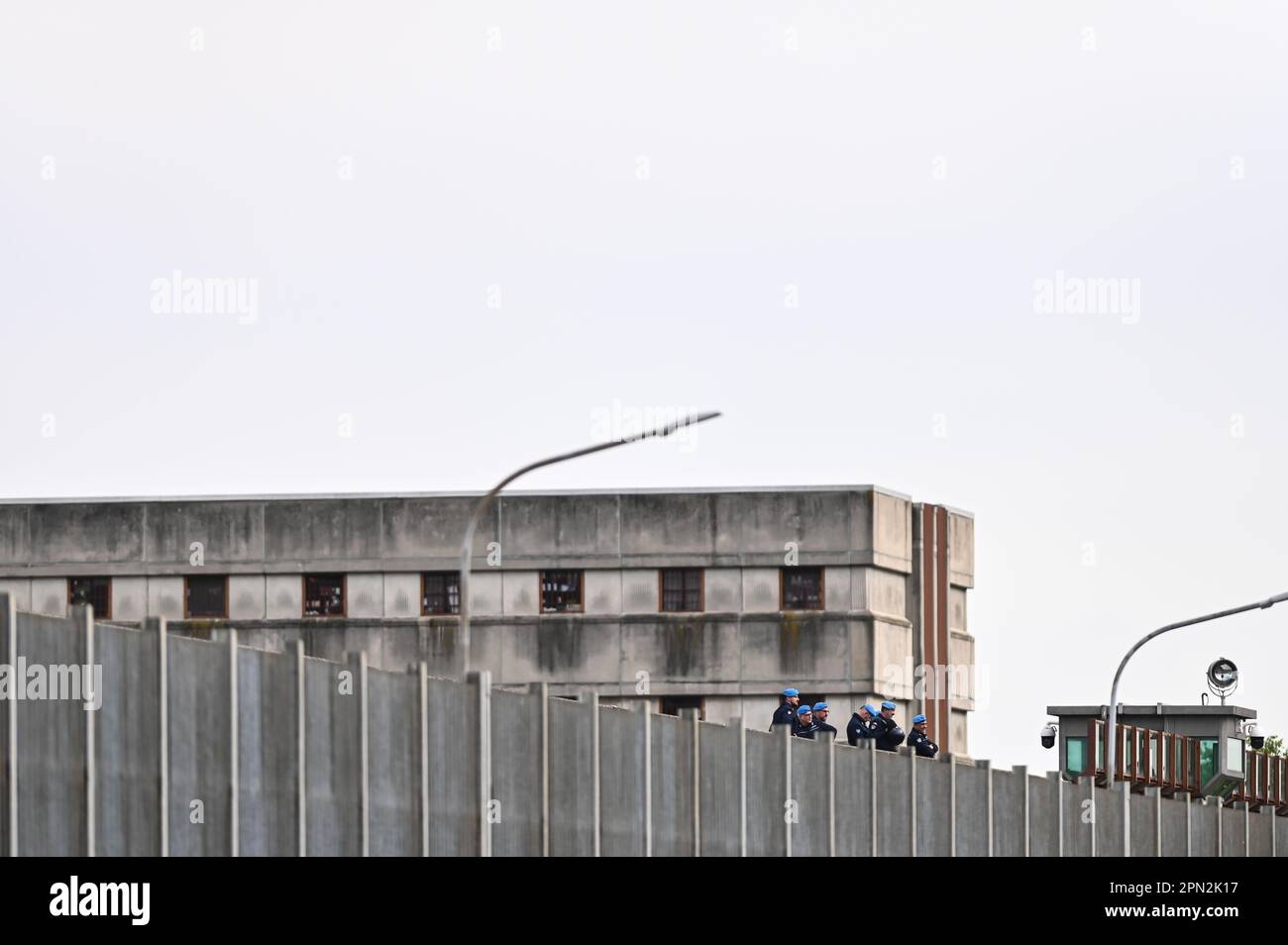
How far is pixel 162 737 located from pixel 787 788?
8.55 metres

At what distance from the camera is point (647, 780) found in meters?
20.6

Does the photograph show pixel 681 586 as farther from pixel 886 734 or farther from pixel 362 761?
pixel 362 761

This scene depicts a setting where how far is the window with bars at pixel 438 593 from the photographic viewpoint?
235 ft

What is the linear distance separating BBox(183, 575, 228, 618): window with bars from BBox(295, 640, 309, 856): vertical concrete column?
183ft

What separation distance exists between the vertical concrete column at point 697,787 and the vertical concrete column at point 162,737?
21.0ft

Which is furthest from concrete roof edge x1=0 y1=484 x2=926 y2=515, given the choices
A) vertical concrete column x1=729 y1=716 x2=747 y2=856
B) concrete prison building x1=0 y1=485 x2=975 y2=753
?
vertical concrete column x1=729 y1=716 x2=747 y2=856

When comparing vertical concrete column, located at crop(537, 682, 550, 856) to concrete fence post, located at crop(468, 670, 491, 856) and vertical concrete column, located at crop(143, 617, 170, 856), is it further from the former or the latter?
vertical concrete column, located at crop(143, 617, 170, 856)

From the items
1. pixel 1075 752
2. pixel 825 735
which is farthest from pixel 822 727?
pixel 1075 752

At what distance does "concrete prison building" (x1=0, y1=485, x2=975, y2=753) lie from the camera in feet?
233

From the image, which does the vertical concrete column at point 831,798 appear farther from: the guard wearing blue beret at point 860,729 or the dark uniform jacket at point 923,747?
the dark uniform jacket at point 923,747

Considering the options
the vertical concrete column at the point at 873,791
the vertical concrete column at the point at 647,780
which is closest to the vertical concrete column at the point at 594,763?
the vertical concrete column at the point at 647,780
